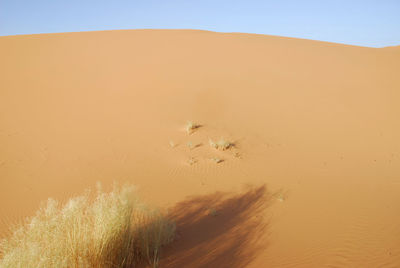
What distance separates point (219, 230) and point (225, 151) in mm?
3436

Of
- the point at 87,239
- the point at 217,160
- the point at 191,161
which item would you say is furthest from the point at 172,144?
the point at 87,239

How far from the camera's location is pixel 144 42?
1975 centimetres

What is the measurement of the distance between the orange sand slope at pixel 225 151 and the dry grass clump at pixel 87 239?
0.43m

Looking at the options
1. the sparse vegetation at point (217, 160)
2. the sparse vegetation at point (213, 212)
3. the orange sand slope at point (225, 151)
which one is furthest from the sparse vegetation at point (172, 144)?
the sparse vegetation at point (213, 212)

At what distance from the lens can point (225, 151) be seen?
7.19 metres

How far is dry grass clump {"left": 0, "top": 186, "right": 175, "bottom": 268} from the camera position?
7.48 ft

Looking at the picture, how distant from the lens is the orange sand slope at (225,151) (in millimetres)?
3934

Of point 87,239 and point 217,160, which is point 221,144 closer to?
point 217,160

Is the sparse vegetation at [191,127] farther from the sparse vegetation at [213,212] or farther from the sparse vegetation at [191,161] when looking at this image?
the sparse vegetation at [213,212]

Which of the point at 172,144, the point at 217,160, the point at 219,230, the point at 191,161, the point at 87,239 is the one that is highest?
the point at 172,144

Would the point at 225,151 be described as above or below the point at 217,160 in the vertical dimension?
above

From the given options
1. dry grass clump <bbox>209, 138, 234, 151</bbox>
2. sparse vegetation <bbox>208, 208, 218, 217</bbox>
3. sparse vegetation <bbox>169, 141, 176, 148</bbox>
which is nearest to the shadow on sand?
sparse vegetation <bbox>208, 208, 218, 217</bbox>

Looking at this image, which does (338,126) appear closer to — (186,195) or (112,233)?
(186,195)

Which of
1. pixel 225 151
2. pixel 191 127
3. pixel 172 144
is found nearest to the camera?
pixel 225 151
